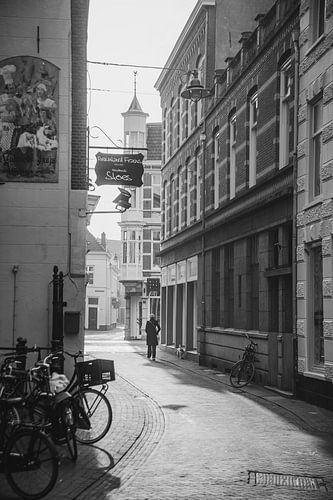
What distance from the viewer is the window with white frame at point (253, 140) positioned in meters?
20.8

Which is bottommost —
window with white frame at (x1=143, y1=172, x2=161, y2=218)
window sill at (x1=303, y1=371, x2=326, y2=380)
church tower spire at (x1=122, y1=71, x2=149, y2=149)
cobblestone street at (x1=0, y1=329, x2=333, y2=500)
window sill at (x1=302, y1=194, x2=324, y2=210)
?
cobblestone street at (x1=0, y1=329, x2=333, y2=500)

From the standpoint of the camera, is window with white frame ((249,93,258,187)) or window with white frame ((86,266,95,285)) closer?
window with white frame ((249,93,258,187))

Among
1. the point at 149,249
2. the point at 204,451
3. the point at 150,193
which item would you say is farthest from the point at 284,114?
the point at 149,249

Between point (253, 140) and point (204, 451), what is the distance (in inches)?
499

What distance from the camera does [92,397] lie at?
10.2 m

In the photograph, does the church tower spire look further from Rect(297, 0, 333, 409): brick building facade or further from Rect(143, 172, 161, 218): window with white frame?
Rect(297, 0, 333, 409): brick building facade

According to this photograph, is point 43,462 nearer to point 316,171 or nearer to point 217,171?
point 316,171

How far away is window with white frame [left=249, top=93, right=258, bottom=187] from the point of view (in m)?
20.8

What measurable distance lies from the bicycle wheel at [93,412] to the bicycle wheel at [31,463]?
8.80ft

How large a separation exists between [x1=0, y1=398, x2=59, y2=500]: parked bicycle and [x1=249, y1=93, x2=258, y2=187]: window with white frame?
1456 centimetres

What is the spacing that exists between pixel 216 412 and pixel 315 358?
2670mm

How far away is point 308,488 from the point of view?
26.3 ft

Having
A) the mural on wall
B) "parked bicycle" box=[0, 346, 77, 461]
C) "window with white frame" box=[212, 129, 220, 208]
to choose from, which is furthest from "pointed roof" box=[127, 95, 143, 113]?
"parked bicycle" box=[0, 346, 77, 461]

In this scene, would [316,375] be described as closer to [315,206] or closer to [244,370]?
[315,206]
